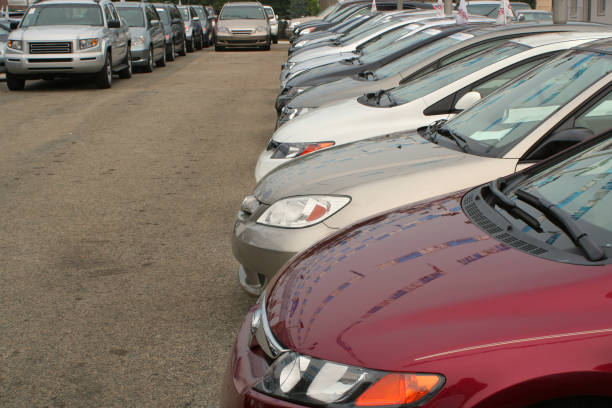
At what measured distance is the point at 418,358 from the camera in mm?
2188

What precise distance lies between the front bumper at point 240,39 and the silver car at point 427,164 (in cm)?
2605

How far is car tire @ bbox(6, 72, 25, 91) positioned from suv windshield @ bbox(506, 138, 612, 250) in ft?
53.1

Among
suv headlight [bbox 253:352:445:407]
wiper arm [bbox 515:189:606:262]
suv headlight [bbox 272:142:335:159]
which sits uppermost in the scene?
wiper arm [bbox 515:189:606:262]

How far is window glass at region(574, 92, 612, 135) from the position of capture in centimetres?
432

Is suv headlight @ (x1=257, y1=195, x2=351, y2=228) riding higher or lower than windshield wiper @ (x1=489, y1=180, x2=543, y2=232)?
lower

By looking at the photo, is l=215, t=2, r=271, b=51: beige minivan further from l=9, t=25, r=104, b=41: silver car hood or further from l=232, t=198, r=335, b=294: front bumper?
l=232, t=198, r=335, b=294: front bumper

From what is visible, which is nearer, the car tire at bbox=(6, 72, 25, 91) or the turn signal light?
the turn signal light

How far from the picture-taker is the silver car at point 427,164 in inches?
167

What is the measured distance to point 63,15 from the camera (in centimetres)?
1838

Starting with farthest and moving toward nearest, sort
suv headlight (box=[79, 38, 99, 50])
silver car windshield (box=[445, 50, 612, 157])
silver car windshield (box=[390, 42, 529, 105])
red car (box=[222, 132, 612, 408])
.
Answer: suv headlight (box=[79, 38, 99, 50])
silver car windshield (box=[390, 42, 529, 105])
silver car windshield (box=[445, 50, 612, 157])
red car (box=[222, 132, 612, 408])

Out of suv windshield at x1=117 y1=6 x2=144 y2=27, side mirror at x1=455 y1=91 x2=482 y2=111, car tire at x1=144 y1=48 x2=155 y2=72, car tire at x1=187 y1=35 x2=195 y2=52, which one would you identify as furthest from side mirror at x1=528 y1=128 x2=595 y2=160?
car tire at x1=187 y1=35 x2=195 y2=52

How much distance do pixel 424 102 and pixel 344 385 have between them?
4350 mm

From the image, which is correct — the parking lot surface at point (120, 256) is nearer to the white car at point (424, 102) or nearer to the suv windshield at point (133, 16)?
the white car at point (424, 102)

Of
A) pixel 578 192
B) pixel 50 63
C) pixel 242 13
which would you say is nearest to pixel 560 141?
pixel 578 192
